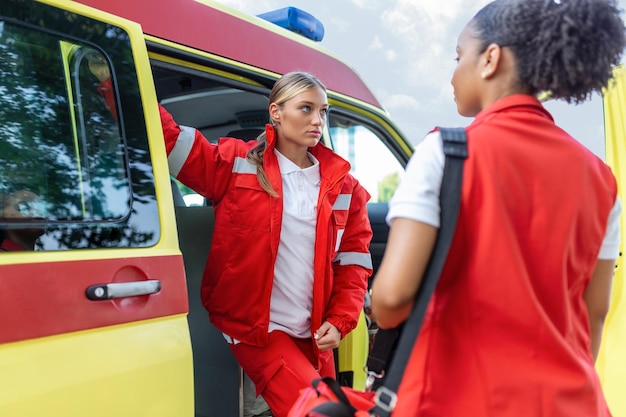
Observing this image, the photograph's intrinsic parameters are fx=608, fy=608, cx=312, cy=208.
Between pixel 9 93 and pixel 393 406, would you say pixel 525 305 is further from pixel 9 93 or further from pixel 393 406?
pixel 9 93

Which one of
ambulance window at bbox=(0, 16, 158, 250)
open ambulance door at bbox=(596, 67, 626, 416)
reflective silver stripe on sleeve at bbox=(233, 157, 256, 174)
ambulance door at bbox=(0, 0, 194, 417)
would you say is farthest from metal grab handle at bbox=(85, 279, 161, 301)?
open ambulance door at bbox=(596, 67, 626, 416)

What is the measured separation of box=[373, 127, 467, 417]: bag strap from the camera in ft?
3.43

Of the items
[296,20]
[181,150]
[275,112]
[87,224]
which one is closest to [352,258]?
[275,112]

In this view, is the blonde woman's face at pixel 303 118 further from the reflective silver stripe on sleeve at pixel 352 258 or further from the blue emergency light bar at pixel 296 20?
the blue emergency light bar at pixel 296 20

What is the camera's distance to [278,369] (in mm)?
2227

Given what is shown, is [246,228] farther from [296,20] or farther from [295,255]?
[296,20]

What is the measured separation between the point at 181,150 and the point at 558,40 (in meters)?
1.38

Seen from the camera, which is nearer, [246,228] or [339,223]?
[246,228]

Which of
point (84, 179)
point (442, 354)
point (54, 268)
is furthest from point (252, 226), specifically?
point (442, 354)

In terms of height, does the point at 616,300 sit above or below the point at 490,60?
below

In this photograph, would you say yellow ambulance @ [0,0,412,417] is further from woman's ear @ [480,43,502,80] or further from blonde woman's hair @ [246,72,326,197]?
woman's ear @ [480,43,502,80]

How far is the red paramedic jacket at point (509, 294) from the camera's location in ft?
3.46

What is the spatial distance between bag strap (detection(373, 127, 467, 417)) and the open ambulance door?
4.83 ft

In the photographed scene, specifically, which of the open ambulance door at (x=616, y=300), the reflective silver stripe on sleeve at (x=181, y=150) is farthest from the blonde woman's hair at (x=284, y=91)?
the open ambulance door at (x=616, y=300)
